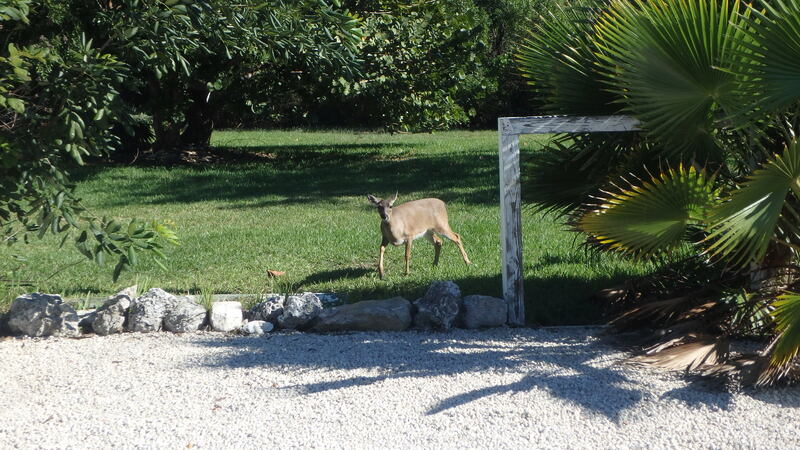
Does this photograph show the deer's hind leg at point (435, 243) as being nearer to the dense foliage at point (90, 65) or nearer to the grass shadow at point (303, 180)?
the dense foliage at point (90, 65)

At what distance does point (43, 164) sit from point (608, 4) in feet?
13.7

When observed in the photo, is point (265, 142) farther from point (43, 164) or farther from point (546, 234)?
point (43, 164)

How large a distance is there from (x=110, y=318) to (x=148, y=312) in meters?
0.28

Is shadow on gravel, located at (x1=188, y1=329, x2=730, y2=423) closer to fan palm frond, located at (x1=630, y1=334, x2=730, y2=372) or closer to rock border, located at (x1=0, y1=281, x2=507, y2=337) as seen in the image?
rock border, located at (x1=0, y1=281, x2=507, y2=337)

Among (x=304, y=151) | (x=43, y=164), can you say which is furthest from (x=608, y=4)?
(x=304, y=151)

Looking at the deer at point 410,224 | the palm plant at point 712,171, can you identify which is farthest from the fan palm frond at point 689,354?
the deer at point 410,224

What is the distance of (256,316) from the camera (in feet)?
22.7

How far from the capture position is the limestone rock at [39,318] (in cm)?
664

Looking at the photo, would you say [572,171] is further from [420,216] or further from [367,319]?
[420,216]

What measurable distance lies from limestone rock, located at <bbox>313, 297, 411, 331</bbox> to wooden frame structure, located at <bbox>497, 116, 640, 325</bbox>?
83 cm

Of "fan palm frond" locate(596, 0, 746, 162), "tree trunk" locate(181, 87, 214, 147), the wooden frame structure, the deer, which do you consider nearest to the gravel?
the wooden frame structure

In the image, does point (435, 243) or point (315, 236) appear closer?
point (435, 243)

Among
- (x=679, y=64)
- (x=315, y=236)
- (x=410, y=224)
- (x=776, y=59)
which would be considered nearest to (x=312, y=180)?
(x=315, y=236)

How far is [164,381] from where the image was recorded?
5.50 metres
